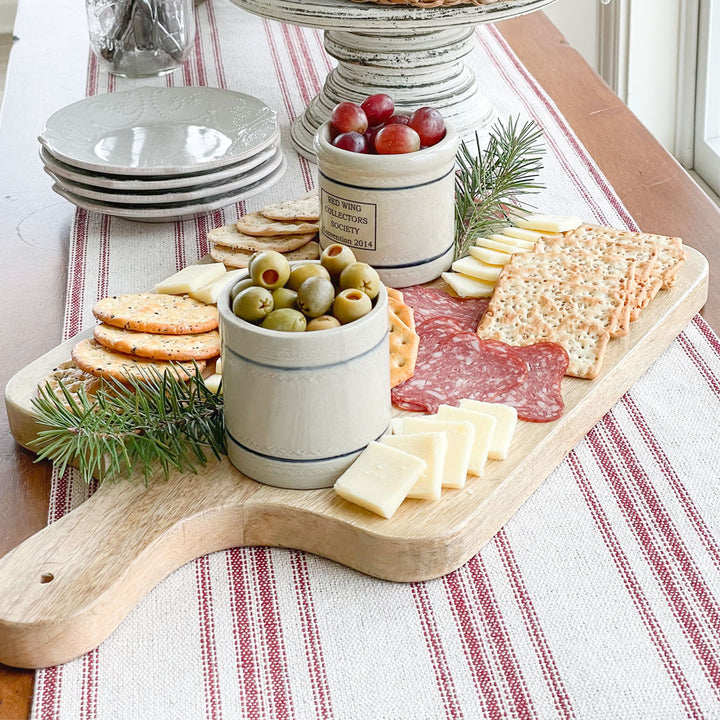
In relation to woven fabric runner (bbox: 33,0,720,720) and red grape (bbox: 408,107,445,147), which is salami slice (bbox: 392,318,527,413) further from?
red grape (bbox: 408,107,445,147)

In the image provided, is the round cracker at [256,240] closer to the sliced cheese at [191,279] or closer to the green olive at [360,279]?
the sliced cheese at [191,279]

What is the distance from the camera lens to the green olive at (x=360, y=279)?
82 centimetres

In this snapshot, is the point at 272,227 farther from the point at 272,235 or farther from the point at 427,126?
the point at 427,126

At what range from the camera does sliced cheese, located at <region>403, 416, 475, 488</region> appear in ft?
2.76

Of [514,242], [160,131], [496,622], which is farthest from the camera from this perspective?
[160,131]

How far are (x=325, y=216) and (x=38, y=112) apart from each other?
32.3 inches

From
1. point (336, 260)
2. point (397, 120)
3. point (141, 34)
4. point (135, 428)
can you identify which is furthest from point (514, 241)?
point (141, 34)

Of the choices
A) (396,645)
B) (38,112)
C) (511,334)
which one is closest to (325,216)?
(511,334)

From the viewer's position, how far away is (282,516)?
2.72 ft

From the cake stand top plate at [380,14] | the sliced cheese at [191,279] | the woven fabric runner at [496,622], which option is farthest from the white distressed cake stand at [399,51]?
the woven fabric runner at [496,622]

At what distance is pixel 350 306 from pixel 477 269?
1.26 ft

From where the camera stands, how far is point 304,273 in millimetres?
823

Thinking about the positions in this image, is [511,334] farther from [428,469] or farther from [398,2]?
[398,2]

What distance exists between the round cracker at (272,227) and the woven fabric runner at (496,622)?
0.41 meters
